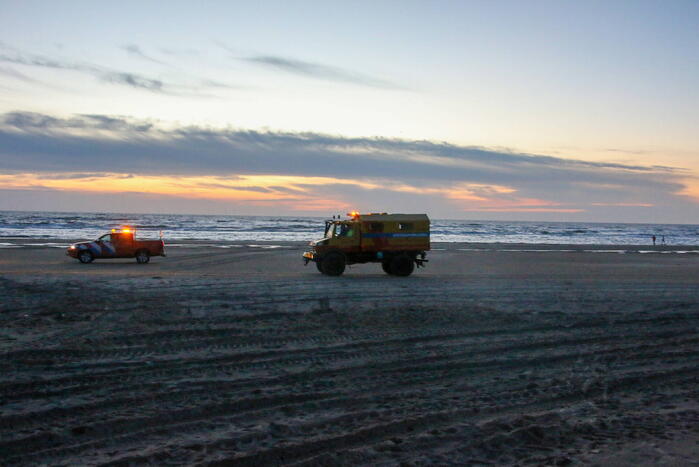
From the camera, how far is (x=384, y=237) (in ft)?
71.1

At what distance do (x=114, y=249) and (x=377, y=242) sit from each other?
39.8 feet

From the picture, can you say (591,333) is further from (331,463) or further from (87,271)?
(87,271)

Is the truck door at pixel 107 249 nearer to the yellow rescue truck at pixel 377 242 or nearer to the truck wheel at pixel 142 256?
the truck wheel at pixel 142 256

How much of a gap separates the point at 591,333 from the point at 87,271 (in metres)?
17.6

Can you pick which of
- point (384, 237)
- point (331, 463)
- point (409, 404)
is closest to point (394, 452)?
point (331, 463)

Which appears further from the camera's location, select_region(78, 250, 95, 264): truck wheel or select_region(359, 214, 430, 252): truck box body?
select_region(78, 250, 95, 264): truck wheel

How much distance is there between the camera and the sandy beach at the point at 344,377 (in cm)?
543

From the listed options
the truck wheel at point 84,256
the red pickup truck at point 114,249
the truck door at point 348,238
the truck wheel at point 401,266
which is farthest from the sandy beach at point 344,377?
the truck wheel at point 84,256

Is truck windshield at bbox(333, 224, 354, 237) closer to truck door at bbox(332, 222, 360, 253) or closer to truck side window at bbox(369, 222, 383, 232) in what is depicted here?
truck door at bbox(332, 222, 360, 253)

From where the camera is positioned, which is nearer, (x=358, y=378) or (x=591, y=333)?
(x=358, y=378)

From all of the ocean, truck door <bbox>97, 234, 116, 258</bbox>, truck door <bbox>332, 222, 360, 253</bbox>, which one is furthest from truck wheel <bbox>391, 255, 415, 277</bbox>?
the ocean

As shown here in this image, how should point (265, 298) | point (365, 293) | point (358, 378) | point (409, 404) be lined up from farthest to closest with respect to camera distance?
point (365, 293) → point (265, 298) → point (358, 378) → point (409, 404)

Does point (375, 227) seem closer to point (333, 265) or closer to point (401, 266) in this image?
point (401, 266)

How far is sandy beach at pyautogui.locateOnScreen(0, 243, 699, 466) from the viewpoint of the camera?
17.8 feet
